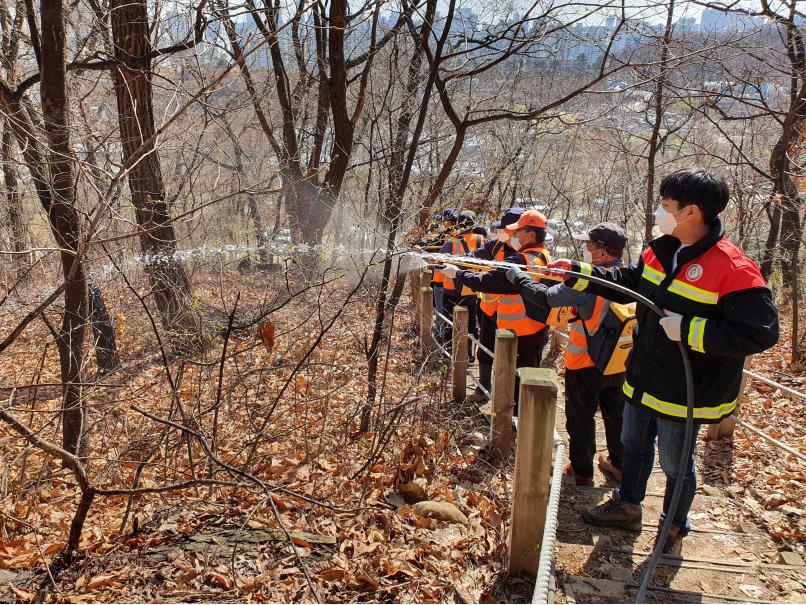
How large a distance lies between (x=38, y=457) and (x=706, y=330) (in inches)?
198

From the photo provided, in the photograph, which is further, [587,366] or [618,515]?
[587,366]

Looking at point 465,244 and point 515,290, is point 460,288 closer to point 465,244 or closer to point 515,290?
point 465,244

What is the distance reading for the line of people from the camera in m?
2.62

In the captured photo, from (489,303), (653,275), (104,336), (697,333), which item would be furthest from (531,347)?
(104,336)

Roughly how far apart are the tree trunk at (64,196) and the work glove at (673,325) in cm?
323

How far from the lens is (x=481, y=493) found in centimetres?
411

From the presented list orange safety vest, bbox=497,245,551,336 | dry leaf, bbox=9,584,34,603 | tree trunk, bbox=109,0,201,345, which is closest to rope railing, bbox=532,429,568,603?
orange safety vest, bbox=497,245,551,336

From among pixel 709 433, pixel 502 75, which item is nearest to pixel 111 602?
pixel 709 433

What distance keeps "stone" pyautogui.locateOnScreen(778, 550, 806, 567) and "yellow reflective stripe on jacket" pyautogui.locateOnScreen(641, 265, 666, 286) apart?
1874mm

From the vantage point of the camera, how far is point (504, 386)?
4539 millimetres

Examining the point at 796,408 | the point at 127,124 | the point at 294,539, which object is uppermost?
the point at 127,124

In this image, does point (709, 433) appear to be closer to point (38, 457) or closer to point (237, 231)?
point (38, 457)

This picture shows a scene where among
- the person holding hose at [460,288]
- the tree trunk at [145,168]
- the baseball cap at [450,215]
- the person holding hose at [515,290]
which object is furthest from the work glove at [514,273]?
the person holding hose at [460,288]

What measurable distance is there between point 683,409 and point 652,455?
565mm
